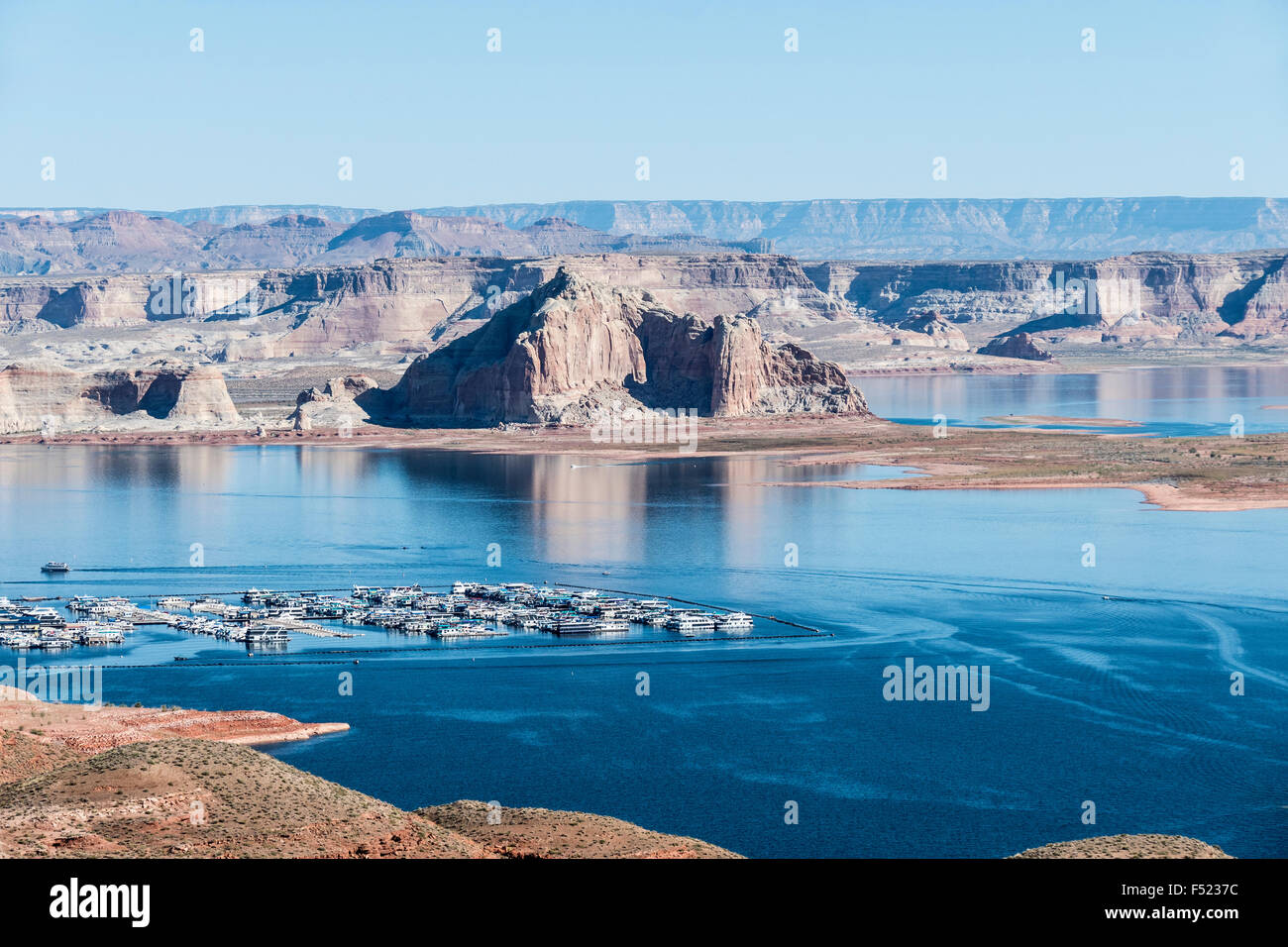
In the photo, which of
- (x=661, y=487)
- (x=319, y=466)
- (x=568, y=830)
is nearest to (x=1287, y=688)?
(x=568, y=830)

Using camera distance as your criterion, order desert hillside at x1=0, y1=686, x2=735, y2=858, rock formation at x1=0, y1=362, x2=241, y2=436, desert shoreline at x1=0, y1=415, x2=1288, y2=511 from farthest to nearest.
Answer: rock formation at x1=0, y1=362, x2=241, y2=436 < desert shoreline at x1=0, y1=415, x2=1288, y2=511 < desert hillside at x1=0, y1=686, x2=735, y2=858

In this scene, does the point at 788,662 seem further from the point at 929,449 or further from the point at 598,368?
the point at 598,368

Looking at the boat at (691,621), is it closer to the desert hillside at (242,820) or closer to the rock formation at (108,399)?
the desert hillside at (242,820)

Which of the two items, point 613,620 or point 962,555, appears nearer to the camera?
point 613,620

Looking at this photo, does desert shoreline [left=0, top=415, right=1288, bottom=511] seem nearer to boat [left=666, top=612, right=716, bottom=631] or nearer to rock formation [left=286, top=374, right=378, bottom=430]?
rock formation [left=286, top=374, right=378, bottom=430]

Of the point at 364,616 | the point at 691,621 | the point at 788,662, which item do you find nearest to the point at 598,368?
the point at 364,616

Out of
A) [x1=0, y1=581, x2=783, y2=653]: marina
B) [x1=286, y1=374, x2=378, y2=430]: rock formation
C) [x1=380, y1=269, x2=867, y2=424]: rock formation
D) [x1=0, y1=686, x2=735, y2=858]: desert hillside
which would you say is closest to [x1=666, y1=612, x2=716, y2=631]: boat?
[x1=0, y1=581, x2=783, y2=653]: marina
